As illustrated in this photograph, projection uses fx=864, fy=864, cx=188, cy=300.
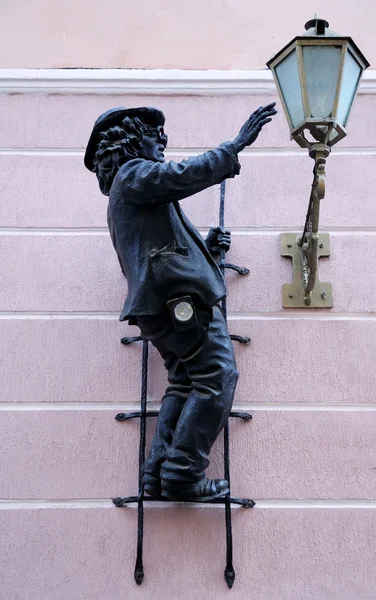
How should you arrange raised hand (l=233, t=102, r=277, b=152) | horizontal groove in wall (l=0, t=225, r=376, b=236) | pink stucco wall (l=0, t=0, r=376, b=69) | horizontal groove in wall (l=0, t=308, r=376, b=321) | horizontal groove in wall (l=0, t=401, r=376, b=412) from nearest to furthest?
raised hand (l=233, t=102, r=277, b=152)
horizontal groove in wall (l=0, t=401, r=376, b=412)
horizontal groove in wall (l=0, t=308, r=376, b=321)
horizontal groove in wall (l=0, t=225, r=376, b=236)
pink stucco wall (l=0, t=0, r=376, b=69)

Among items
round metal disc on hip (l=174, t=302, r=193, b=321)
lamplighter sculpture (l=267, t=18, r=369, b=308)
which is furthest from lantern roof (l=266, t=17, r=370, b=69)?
round metal disc on hip (l=174, t=302, r=193, b=321)

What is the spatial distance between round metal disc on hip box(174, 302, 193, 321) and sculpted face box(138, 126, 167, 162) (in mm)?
522

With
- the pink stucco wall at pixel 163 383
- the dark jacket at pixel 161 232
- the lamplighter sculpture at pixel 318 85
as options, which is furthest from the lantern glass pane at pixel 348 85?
the pink stucco wall at pixel 163 383

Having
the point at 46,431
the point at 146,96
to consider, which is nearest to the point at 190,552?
the point at 46,431

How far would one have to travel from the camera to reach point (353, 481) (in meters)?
2.87

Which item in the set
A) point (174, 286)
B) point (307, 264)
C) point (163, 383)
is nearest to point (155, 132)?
point (174, 286)

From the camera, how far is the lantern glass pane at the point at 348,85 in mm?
2637

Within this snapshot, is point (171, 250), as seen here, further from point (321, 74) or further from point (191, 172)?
point (321, 74)

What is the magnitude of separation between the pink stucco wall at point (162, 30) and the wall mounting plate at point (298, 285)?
82 cm

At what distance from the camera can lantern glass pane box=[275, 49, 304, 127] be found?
8.66 feet

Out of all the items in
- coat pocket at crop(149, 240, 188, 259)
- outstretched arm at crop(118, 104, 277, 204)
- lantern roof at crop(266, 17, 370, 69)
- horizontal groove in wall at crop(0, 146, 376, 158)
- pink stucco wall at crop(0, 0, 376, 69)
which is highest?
pink stucco wall at crop(0, 0, 376, 69)

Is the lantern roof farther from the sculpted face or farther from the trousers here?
the trousers

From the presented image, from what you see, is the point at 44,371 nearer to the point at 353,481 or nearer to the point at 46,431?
the point at 46,431

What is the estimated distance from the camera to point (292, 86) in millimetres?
2674
